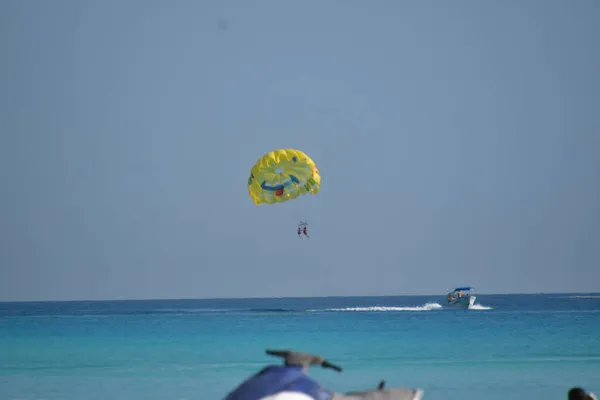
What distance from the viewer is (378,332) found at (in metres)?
43.6

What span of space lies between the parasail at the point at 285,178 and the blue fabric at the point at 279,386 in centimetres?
1986

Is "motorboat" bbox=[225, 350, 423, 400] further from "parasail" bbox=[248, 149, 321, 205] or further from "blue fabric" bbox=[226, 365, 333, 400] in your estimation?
"parasail" bbox=[248, 149, 321, 205]

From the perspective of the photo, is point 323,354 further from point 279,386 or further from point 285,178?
point 279,386

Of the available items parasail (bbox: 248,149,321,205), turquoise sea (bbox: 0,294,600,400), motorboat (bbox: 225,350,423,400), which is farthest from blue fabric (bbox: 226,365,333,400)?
parasail (bbox: 248,149,321,205)

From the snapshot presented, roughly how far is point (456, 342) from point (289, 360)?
99.0 feet

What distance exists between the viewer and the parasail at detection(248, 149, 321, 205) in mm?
25578

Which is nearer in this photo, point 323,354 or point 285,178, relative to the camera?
point 285,178

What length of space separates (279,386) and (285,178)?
20083 mm

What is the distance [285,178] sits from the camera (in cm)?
2569

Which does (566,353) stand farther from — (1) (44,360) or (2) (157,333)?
(2) (157,333)

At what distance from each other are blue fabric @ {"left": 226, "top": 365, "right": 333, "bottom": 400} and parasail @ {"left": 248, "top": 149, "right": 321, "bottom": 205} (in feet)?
65.2

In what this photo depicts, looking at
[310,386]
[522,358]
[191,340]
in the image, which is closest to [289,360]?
[310,386]

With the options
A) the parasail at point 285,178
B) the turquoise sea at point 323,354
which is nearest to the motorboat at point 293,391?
the turquoise sea at point 323,354

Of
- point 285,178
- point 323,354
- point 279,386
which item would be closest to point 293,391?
point 279,386
